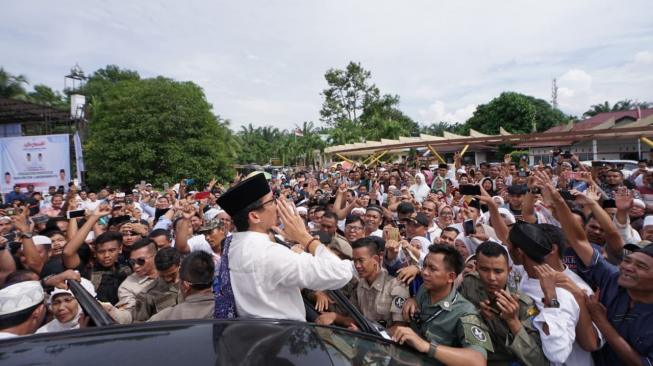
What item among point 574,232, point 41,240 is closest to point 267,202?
point 574,232

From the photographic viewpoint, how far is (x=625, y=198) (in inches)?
151

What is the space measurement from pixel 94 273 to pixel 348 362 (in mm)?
3353

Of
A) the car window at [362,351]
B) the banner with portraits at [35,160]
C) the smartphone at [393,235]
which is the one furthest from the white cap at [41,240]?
the banner with portraits at [35,160]

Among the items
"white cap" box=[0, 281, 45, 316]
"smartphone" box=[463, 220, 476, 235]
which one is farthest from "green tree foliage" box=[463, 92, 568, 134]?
"white cap" box=[0, 281, 45, 316]

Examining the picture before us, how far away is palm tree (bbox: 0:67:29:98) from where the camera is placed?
954 inches

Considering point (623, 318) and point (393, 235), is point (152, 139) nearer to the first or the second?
point (393, 235)

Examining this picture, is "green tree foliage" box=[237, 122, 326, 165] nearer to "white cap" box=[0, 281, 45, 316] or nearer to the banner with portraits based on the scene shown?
the banner with portraits

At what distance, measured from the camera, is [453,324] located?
218 cm

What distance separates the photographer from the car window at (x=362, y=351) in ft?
4.97

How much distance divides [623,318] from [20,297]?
3.63 m

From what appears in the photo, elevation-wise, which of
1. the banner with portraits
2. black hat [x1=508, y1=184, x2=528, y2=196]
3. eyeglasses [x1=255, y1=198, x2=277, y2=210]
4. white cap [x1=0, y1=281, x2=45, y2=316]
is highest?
the banner with portraits

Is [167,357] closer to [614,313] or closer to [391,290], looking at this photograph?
[391,290]

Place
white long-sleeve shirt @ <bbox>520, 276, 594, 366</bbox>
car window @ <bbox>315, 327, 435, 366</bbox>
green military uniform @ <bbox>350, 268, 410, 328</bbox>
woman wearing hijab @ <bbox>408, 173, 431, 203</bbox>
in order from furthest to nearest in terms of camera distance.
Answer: woman wearing hijab @ <bbox>408, 173, 431, 203</bbox>
green military uniform @ <bbox>350, 268, 410, 328</bbox>
white long-sleeve shirt @ <bbox>520, 276, 594, 366</bbox>
car window @ <bbox>315, 327, 435, 366</bbox>

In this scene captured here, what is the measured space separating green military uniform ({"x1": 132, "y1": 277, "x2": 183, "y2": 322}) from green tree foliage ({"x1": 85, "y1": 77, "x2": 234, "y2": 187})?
683 inches
